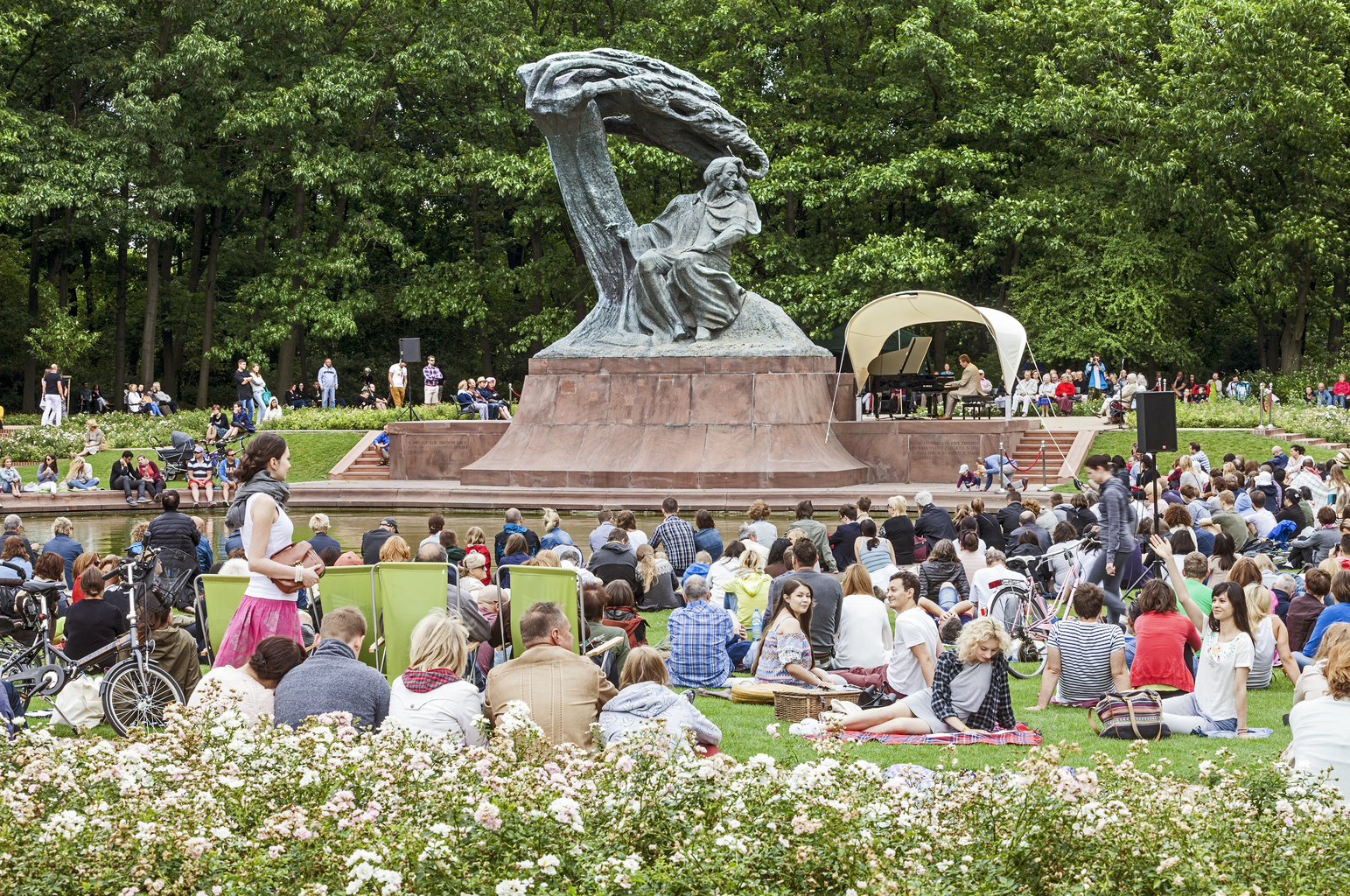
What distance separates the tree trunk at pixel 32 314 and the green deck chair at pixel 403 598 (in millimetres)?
35737

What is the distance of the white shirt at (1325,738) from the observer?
18.5ft

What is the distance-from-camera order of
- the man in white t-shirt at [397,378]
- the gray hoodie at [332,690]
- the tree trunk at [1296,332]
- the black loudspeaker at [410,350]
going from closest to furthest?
the gray hoodie at [332,690]
the black loudspeaker at [410,350]
the man in white t-shirt at [397,378]
the tree trunk at [1296,332]

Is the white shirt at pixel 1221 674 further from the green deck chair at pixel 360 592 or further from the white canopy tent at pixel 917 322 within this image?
the white canopy tent at pixel 917 322

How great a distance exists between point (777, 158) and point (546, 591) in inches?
1250

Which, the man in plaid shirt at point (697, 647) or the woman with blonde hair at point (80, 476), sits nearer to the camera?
the man in plaid shirt at point (697, 647)

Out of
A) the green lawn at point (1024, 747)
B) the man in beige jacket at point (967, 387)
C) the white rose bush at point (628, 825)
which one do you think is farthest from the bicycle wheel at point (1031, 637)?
the man in beige jacket at point (967, 387)

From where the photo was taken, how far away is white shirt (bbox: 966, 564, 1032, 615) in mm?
10531

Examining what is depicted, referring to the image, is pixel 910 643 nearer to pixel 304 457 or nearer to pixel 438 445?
pixel 438 445

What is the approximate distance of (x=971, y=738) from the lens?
7.70 m

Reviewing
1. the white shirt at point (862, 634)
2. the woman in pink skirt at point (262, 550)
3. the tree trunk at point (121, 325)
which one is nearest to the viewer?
the woman in pink skirt at point (262, 550)

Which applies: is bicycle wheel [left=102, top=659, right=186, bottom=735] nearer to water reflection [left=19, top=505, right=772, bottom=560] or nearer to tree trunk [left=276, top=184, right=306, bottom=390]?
water reflection [left=19, top=505, right=772, bottom=560]

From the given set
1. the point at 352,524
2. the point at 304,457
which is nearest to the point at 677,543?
the point at 352,524

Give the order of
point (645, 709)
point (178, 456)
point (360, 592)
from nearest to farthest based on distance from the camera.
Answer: point (645, 709) < point (360, 592) < point (178, 456)

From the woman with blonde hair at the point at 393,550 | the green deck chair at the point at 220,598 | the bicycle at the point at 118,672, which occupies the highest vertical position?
the woman with blonde hair at the point at 393,550
